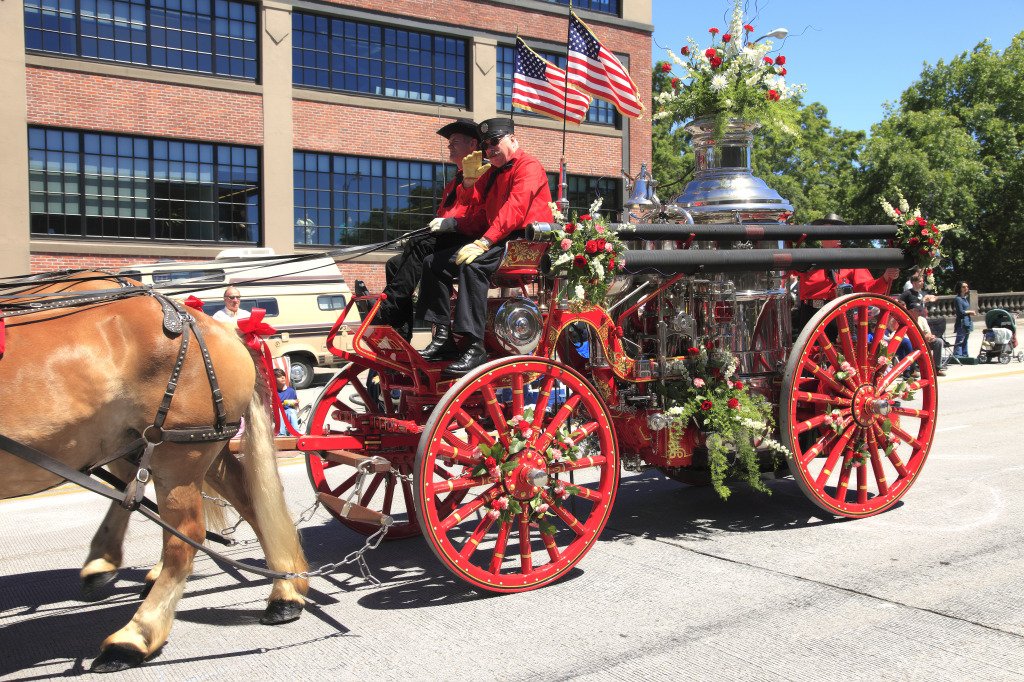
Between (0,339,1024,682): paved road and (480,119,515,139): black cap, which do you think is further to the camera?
(480,119,515,139): black cap

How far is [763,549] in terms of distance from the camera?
5793 mm

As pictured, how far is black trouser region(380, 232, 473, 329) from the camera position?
18.5 feet

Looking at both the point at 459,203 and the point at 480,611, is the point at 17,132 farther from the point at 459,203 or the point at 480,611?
the point at 480,611

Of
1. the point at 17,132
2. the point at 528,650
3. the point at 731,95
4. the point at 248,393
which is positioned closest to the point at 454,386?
the point at 248,393

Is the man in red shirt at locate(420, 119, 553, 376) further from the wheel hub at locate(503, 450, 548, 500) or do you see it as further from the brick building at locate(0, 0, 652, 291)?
the brick building at locate(0, 0, 652, 291)

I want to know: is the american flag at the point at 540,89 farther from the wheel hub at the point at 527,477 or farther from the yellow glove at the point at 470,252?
the wheel hub at the point at 527,477

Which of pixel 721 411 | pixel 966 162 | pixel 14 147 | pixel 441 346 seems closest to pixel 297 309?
pixel 14 147

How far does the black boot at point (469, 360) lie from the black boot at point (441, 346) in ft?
0.41

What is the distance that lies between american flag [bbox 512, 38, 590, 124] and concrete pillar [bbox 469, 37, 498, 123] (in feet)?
57.0

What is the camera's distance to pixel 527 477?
5047 millimetres

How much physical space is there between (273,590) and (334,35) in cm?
2070

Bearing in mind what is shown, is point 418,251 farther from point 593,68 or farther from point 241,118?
point 241,118

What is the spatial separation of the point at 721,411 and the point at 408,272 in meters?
2.36

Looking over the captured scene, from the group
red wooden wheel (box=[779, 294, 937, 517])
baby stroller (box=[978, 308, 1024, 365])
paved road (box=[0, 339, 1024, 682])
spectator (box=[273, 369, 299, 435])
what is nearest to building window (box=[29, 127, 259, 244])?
spectator (box=[273, 369, 299, 435])
